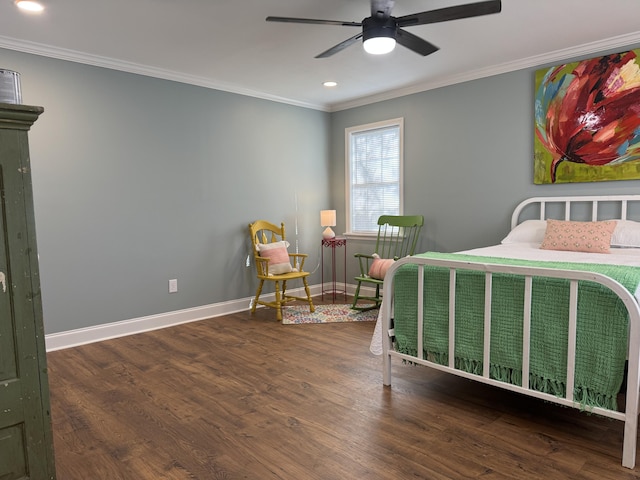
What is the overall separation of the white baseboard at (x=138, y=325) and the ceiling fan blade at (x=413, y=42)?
10.2 feet

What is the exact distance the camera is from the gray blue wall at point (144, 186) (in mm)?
3484

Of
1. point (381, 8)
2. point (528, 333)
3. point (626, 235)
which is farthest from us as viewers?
point (626, 235)

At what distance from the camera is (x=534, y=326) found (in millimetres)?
2084

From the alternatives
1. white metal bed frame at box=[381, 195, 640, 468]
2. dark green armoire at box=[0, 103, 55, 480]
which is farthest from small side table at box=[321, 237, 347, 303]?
dark green armoire at box=[0, 103, 55, 480]

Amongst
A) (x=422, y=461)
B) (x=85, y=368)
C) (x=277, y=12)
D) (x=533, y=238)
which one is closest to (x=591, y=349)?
(x=422, y=461)

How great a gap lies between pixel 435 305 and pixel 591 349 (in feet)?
2.58

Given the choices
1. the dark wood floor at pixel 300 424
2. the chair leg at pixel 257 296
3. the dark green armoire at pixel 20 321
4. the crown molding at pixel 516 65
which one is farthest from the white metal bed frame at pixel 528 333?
the crown molding at pixel 516 65

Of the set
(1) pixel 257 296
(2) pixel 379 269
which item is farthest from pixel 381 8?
(1) pixel 257 296

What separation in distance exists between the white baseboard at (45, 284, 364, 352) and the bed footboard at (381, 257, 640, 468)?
237 centimetres

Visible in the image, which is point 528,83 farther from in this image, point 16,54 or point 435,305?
point 16,54

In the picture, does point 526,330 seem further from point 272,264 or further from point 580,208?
point 272,264

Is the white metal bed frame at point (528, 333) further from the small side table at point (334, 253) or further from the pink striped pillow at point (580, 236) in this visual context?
the small side table at point (334, 253)

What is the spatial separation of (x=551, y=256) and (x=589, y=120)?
4.51 ft

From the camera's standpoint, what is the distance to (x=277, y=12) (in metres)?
2.84
